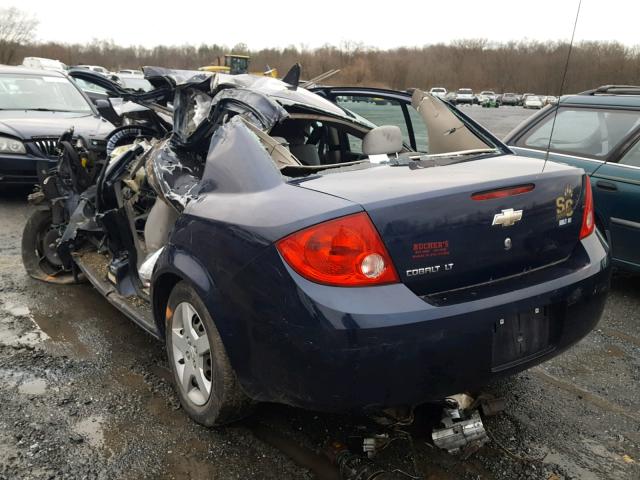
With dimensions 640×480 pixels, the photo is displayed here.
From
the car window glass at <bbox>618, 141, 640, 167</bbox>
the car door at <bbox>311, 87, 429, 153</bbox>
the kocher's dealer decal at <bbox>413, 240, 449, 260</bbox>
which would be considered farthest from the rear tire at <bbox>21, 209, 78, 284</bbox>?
the car window glass at <bbox>618, 141, 640, 167</bbox>

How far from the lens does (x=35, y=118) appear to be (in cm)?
743

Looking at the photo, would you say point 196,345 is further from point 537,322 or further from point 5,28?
point 5,28

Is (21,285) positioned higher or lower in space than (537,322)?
lower

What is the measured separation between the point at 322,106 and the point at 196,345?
156 centimetres

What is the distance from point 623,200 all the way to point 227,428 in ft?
11.6

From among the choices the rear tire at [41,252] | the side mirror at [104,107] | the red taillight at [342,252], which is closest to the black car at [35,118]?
the rear tire at [41,252]

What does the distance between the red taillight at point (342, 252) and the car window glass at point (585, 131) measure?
11.8 feet

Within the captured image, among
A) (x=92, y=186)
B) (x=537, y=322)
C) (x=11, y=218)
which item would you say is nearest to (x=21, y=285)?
(x=92, y=186)

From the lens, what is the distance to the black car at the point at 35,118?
6844 mm

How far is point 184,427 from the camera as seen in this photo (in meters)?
2.69

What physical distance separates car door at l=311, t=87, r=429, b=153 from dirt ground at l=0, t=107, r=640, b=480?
5.83 ft

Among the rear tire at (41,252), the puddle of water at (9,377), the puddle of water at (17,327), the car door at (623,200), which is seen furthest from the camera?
the rear tire at (41,252)

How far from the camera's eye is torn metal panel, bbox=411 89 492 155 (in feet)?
10.7

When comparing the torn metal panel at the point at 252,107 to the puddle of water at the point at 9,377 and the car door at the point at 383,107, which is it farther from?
the puddle of water at the point at 9,377
